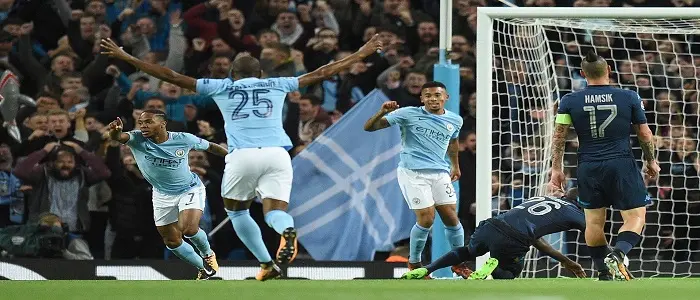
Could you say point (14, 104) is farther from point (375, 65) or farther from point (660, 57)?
point (660, 57)

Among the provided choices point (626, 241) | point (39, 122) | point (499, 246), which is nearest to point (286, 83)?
point (499, 246)

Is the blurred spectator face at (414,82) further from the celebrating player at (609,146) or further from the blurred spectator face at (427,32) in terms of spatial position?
the celebrating player at (609,146)

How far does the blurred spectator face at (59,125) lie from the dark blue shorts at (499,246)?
4.63m

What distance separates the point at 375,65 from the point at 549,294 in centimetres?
660

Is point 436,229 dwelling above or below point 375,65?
below

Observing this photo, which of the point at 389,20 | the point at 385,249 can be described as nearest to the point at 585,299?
the point at 385,249

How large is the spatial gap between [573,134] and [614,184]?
4211 millimetres

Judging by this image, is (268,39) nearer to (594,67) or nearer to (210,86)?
(210,86)

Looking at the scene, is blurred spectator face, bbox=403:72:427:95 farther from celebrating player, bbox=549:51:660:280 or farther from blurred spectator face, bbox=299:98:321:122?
celebrating player, bbox=549:51:660:280

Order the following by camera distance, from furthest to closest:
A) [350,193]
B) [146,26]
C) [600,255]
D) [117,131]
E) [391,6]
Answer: [391,6] → [146,26] → [350,193] → [117,131] → [600,255]

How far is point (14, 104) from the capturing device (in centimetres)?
1420

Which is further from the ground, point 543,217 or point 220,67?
point 220,67

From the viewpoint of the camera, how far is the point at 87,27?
15070 millimetres

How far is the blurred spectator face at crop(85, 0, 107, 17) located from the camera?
49.8 ft
